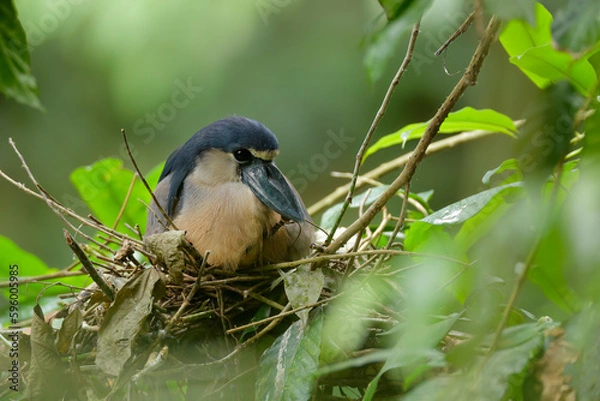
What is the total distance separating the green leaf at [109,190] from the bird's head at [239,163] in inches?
12.6

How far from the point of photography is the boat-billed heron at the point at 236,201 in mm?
1470

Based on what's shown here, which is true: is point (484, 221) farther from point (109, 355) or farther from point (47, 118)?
point (47, 118)

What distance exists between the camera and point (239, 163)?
1634mm

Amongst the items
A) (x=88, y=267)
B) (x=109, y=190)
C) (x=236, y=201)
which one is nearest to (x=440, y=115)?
(x=88, y=267)

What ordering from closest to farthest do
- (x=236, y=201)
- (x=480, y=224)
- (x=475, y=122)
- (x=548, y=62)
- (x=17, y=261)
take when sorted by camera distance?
(x=548, y=62) < (x=480, y=224) < (x=475, y=122) < (x=236, y=201) < (x=17, y=261)

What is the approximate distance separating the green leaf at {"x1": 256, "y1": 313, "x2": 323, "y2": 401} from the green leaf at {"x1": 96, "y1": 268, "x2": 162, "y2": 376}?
0.22 m

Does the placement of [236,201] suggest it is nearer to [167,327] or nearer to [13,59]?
[167,327]

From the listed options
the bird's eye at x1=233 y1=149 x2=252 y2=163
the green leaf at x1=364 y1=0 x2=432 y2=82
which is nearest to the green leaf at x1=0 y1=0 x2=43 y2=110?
the green leaf at x1=364 y1=0 x2=432 y2=82

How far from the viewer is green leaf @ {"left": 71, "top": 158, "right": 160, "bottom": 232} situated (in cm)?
195

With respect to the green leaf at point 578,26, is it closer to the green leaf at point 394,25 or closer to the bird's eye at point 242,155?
the green leaf at point 394,25

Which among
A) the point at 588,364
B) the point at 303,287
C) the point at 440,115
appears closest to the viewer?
the point at 588,364

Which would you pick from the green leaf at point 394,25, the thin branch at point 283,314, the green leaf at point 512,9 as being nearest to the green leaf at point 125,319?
the thin branch at point 283,314

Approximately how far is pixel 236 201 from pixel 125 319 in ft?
1.50

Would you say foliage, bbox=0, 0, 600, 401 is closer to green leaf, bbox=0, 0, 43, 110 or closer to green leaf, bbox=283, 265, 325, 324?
green leaf, bbox=283, 265, 325, 324
